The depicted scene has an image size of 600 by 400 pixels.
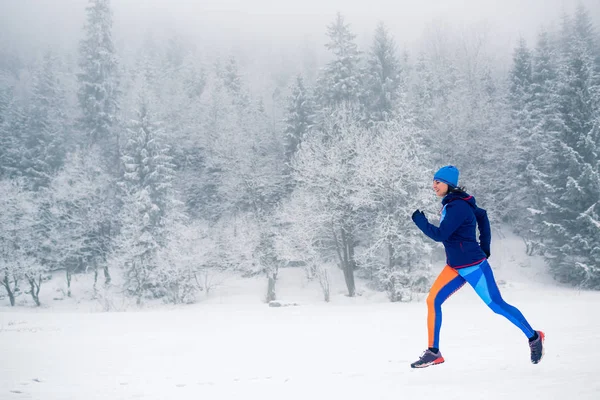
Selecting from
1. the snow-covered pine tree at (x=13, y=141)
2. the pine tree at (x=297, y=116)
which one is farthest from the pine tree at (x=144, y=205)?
the snow-covered pine tree at (x=13, y=141)

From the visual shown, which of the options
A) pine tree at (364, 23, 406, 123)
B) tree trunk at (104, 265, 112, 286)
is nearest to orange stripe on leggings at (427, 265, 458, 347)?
pine tree at (364, 23, 406, 123)

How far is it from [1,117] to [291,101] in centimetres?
3555

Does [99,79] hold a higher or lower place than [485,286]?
higher

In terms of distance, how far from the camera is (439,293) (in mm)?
4395

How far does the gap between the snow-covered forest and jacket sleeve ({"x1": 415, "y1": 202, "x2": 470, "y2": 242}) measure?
18.4 metres

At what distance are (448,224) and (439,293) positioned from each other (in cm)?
89

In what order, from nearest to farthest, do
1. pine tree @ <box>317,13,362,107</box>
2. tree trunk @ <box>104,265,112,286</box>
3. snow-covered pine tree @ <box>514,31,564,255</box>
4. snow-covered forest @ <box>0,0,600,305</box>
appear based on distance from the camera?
snow-covered forest @ <box>0,0,600,305</box> < snow-covered pine tree @ <box>514,31,564,255</box> < tree trunk @ <box>104,265,112,286</box> < pine tree @ <box>317,13,362,107</box>

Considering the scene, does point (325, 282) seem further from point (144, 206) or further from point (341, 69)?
point (341, 69)

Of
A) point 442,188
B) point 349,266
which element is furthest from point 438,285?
point 349,266

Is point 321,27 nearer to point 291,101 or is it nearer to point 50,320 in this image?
point 291,101

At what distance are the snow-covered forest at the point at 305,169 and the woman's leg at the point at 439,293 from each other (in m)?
18.1

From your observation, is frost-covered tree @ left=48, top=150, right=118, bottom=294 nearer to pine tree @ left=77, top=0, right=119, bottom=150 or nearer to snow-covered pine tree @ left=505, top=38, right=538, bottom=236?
pine tree @ left=77, top=0, right=119, bottom=150

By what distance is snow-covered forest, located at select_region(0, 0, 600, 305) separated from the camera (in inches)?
993

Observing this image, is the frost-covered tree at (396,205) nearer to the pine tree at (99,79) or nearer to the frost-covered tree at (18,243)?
the frost-covered tree at (18,243)
